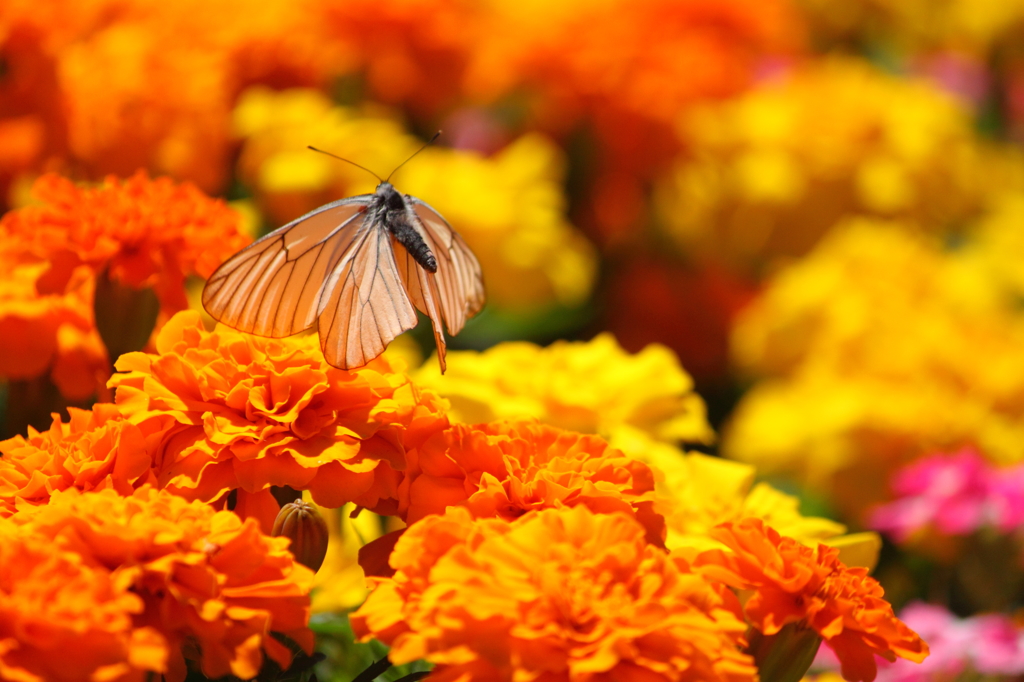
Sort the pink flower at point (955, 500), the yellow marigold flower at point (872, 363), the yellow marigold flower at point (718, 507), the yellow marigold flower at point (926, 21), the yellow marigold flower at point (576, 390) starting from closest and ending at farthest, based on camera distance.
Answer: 1. the yellow marigold flower at point (718, 507)
2. the yellow marigold flower at point (576, 390)
3. the pink flower at point (955, 500)
4. the yellow marigold flower at point (872, 363)
5. the yellow marigold flower at point (926, 21)

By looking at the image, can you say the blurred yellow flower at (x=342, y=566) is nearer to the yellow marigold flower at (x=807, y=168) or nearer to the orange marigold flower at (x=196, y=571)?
the orange marigold flower at (x=196, y=571)

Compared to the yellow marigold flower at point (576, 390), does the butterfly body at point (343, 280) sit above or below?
above

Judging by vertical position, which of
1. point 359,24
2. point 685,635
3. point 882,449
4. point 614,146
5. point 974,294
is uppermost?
point 359,24

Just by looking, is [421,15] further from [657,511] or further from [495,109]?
[657,511]

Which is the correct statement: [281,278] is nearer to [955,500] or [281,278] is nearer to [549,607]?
[549,607]

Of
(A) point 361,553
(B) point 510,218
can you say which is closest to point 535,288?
(B) point 510,218

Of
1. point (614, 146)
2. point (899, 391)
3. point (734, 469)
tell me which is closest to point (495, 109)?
point (614, 146)

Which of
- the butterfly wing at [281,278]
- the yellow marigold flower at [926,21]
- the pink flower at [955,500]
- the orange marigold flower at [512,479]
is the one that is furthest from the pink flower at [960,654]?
the yellow marigold flower at [926,21]
